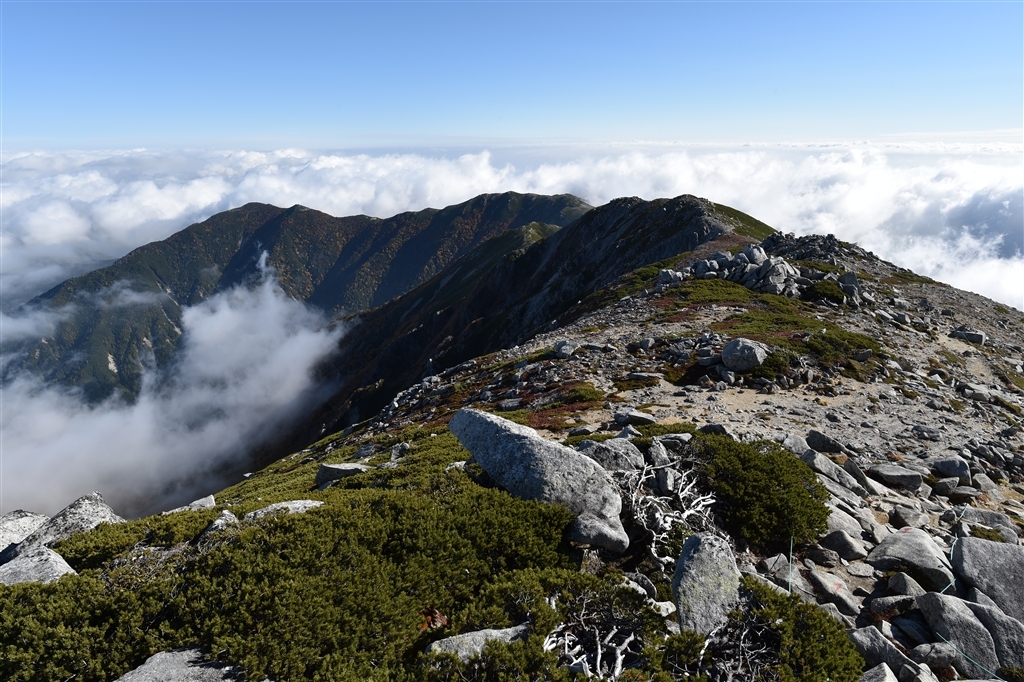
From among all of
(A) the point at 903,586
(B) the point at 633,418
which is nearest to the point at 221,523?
(B) the point at 633,418

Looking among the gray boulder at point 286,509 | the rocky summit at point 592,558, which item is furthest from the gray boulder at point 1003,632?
the gray boulder at point 286,509

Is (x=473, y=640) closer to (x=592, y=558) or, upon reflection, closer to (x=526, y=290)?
(x=592, y=558)

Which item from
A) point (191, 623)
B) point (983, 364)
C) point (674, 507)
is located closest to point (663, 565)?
point (674, 507)

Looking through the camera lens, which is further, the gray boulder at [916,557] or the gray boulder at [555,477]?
the gray boulder at [555,477]

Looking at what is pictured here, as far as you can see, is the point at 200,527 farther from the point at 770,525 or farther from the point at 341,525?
the point at 770,525

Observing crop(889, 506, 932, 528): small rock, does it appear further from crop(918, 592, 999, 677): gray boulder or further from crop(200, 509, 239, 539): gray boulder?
crop(200, 509, 239, 539): gray boulder

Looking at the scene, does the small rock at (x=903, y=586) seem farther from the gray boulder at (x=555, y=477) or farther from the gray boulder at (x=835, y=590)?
the gray boulder at (x=555, y=477)
